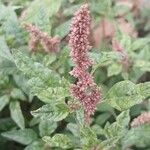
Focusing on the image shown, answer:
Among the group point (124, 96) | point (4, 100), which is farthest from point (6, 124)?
point (124, 96)

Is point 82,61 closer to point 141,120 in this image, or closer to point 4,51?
point 141,120

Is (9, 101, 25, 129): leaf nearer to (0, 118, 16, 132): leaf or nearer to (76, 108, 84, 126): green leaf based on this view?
(0, 118, 16, 132): leaf

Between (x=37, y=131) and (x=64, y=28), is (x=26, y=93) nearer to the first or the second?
(x=37, y=131)

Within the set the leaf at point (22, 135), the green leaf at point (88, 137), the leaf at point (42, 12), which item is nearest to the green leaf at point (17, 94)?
the leaf at point (22, 135)

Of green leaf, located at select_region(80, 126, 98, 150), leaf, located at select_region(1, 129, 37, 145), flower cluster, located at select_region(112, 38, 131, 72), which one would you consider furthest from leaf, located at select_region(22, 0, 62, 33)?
green leaf, located at select_region(80, 126, 98, 150)

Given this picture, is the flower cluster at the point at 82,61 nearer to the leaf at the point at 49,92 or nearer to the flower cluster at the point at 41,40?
the leaf at the point at 49,92

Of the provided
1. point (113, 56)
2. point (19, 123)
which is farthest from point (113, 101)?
point (19, 123)
